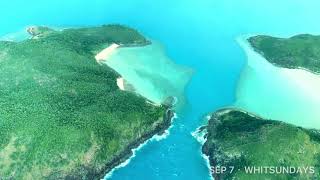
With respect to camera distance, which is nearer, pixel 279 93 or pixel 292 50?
pixel 279 93

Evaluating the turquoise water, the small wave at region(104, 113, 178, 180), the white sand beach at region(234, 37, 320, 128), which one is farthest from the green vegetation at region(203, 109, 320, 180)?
the turquoise water

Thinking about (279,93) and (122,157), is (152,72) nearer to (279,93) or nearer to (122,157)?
(279,93)

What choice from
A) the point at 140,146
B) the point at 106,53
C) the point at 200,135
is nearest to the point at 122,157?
the point at 140,146

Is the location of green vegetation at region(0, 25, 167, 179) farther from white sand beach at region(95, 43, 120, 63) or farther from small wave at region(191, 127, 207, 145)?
small wave at region(191, 127, 207, 145)

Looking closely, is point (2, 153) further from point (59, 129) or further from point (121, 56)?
point (121, 56)

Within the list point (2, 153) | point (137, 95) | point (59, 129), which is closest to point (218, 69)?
point (137, 95)

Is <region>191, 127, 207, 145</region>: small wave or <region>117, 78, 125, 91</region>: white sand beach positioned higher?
<region>117, 78, 125, 91</region>: white sand beach
